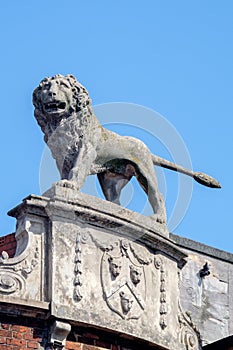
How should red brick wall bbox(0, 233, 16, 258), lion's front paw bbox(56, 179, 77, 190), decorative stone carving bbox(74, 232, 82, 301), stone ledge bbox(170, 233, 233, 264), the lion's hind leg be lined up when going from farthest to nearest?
stone ledge bbox(170, 233, 233, 264) → the lion's hind leg → lion's front paw bbox(56, 179, 77, 190) → red brick wall bbox(0, 233, 16, 258) → decorative stone carving bbox(74, 232, 82, 301)

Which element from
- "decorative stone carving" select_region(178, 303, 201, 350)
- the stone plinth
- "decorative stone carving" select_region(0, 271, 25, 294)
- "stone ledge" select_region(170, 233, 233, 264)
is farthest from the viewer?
"stone ledge" select_region(170, 233, 233, 264)

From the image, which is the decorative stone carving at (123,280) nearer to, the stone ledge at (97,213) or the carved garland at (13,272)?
the stone ledge at (97,213)

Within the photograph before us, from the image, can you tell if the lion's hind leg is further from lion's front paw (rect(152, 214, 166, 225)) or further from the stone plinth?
the stone plinth

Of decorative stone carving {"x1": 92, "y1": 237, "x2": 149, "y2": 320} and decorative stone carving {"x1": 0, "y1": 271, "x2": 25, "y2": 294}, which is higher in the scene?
decorative stone carving {"x1": 92, "y1": 237, "x2": 149, "y2": 320}

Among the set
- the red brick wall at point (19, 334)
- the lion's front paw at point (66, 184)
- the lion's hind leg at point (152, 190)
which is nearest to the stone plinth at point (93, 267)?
the lion's front paw at point (66, 184)

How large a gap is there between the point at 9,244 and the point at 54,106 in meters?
2.00

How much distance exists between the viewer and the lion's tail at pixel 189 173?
26.1 metres

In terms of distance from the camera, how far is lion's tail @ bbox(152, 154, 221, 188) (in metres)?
26.1

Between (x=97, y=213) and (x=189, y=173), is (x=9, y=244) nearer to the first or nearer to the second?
(x=97, y=213)

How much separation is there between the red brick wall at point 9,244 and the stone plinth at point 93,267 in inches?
7.3

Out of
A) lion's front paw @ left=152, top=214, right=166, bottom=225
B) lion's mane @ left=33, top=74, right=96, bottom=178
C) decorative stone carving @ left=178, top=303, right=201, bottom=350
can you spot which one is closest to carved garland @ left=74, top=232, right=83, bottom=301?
lion's mane @ left=33, top=74, right=96, bottom=178

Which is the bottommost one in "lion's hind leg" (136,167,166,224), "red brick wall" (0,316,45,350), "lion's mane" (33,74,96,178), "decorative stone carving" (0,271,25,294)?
"red brick wall" (0,316,45,350)

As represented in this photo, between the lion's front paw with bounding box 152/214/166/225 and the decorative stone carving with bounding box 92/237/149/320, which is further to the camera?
the lion's front paw with bounding box 152/214/166/225

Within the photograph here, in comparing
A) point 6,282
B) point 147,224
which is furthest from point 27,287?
point 147,224
